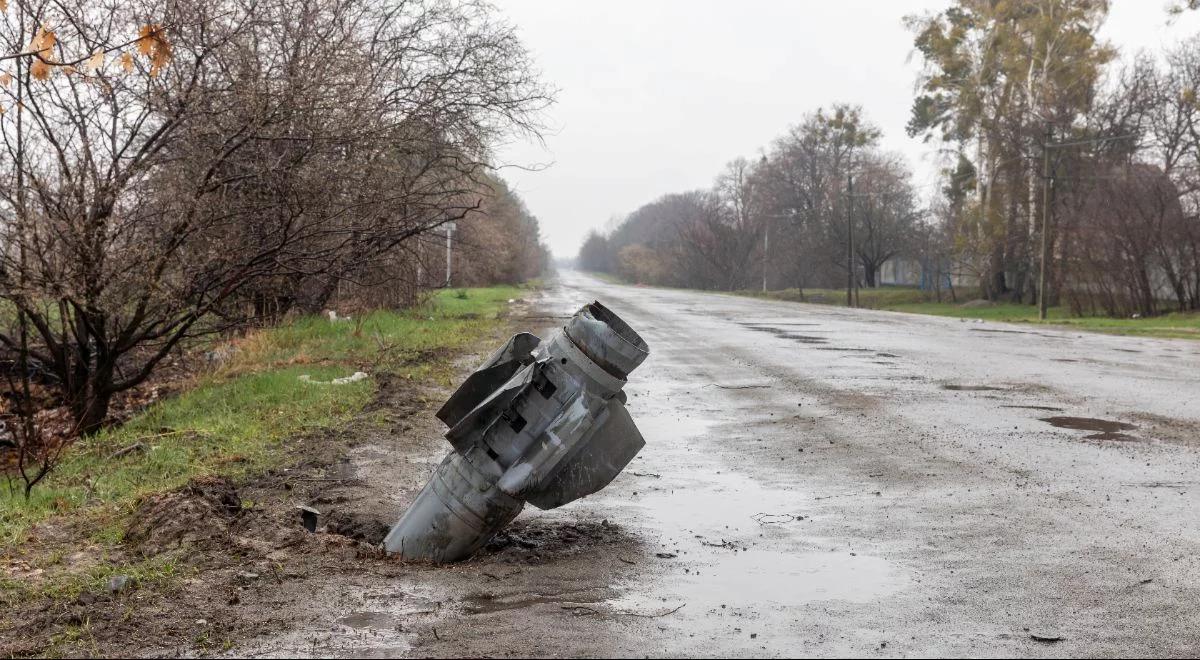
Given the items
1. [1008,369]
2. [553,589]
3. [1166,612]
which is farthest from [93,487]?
[1008,369]

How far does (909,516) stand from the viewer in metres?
5.48

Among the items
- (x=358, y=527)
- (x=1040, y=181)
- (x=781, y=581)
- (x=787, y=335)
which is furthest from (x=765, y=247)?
(x=781, y=581)

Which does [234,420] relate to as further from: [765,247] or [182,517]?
[765,247]

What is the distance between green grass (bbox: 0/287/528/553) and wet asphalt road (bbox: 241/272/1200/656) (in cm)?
146

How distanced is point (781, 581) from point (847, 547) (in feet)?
2.25

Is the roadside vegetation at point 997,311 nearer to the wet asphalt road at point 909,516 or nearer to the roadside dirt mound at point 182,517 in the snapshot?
the wet asphalt road at point 909,516

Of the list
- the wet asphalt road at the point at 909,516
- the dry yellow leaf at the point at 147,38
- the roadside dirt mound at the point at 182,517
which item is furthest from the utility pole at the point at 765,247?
the dry yellow leaf at the point at 147,38

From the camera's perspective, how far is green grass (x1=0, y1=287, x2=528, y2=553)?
20.1ft

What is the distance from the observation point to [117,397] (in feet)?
39.1

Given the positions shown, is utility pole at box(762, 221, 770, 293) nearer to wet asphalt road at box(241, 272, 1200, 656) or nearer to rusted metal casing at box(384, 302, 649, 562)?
wet asphalt road at box(241, 272, 1200, 656)

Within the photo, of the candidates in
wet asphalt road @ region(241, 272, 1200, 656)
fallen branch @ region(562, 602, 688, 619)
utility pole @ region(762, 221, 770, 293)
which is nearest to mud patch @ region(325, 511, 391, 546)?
wet asphalt road @ region(241, 272, 1200, 656)

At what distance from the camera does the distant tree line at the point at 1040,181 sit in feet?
109

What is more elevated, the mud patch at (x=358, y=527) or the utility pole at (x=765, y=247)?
the utility pole at (x=765, y=247)

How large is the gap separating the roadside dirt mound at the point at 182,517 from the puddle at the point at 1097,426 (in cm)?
612
